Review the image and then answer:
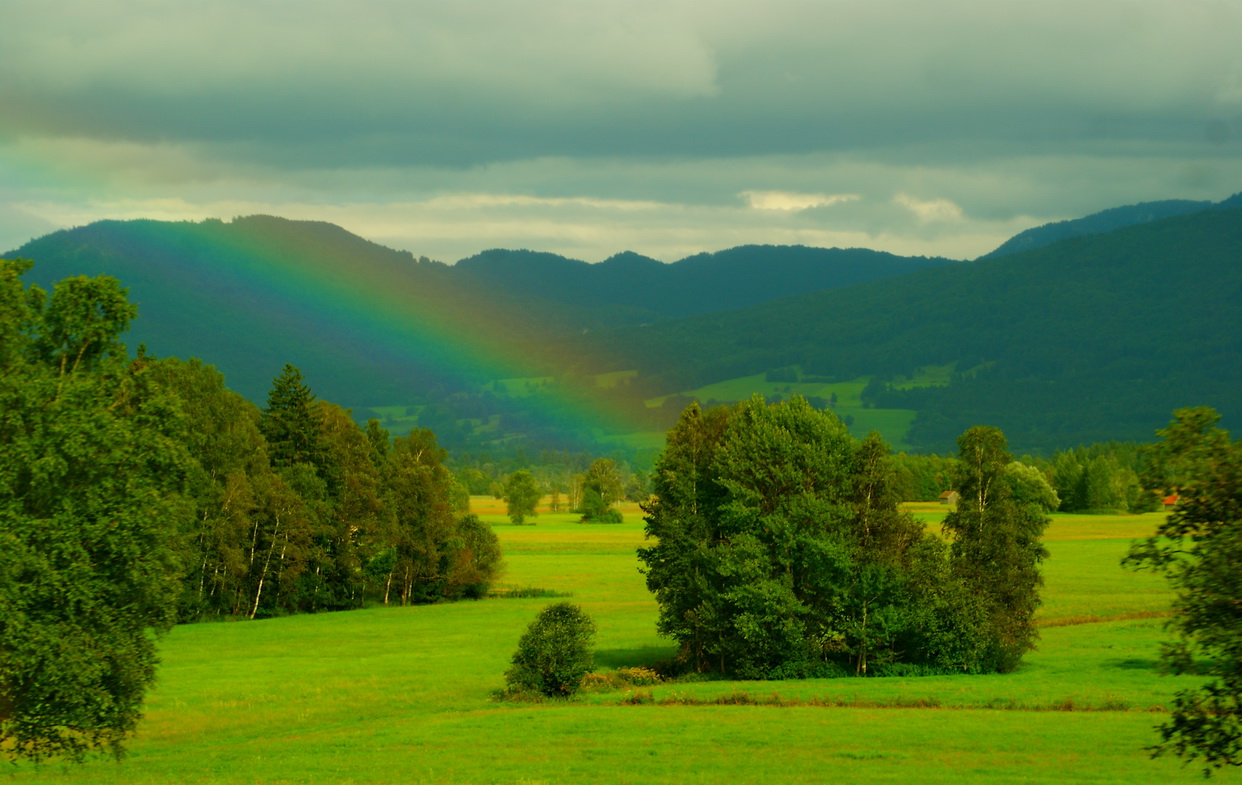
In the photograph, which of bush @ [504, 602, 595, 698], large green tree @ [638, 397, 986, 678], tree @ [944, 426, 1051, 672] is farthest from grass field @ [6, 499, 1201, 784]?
large green tree @ [638, 397, 986, 678]

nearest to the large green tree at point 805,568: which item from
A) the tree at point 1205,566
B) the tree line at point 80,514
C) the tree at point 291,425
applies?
the tree line at point 80,514

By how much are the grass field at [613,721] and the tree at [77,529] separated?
559cm

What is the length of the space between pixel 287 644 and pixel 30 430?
4767cm

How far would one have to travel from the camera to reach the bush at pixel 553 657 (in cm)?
4794

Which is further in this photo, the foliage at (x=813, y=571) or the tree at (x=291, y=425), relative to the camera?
the tree at (x=291, y=425)

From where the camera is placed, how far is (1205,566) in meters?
15.3

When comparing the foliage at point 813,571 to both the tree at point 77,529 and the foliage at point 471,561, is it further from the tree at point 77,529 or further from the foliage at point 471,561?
the foliage at point 471,561

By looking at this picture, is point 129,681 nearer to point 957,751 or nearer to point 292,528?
point 957,751

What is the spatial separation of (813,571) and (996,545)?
9441 mm

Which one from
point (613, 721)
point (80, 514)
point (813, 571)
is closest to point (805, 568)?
point (813, 571)

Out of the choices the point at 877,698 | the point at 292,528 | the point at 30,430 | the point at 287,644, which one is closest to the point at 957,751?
the point at 877,698

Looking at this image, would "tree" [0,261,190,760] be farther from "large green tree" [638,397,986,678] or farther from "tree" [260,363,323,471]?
"tree" [260,363,323,471]

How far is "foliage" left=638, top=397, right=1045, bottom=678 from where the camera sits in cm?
5375

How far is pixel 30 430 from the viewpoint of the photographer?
2575 centimetres
